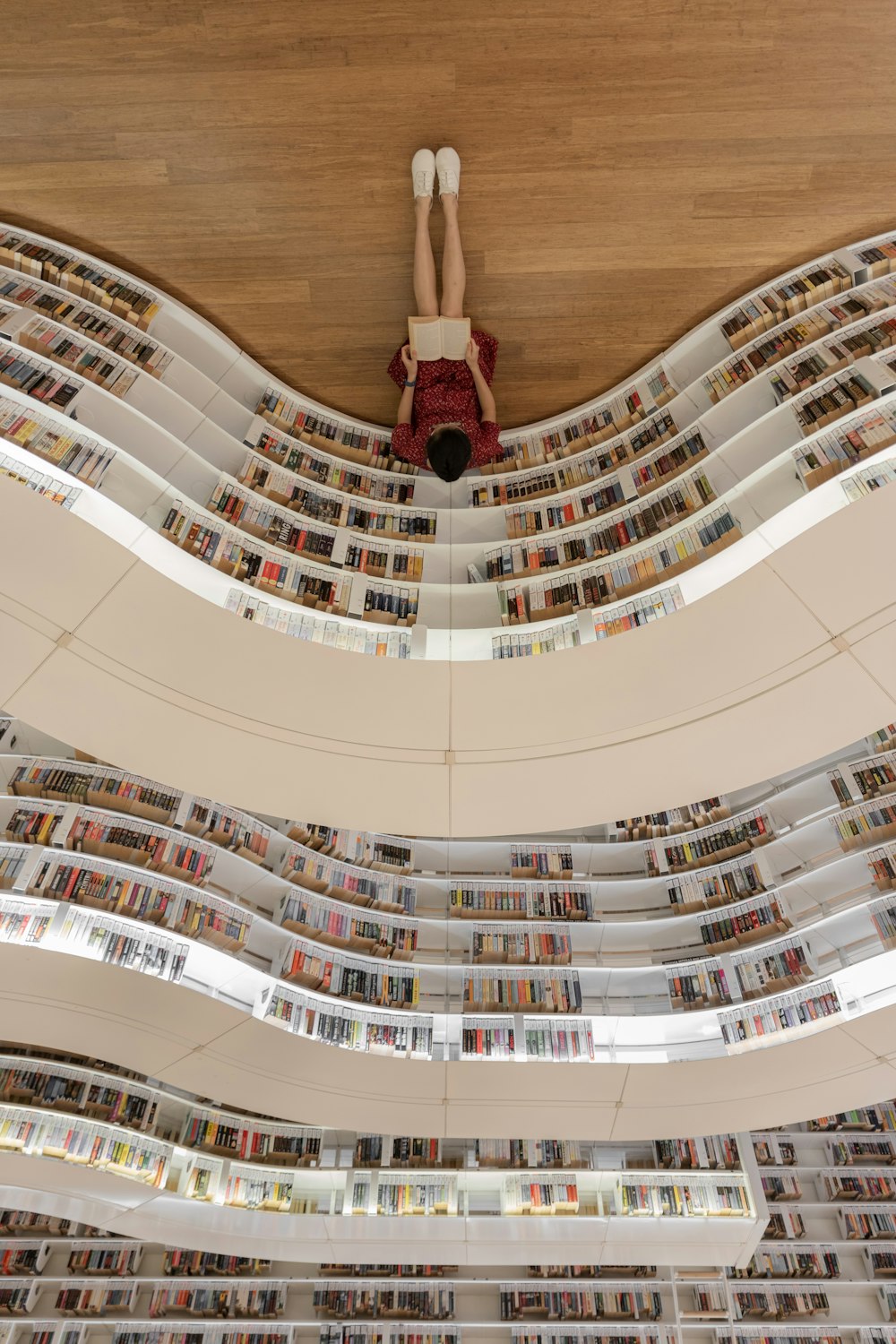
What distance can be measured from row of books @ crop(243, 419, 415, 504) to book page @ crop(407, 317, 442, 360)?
57cm

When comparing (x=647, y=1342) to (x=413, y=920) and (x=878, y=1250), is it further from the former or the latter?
(x=413, y=920)

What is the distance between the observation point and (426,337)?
3.65m

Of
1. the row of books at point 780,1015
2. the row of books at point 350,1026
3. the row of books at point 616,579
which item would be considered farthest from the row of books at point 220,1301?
the row of books at point 616,579

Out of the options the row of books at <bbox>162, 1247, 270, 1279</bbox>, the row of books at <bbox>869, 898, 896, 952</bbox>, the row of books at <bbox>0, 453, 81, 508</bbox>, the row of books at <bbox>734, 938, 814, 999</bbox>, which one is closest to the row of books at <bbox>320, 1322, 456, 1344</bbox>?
the row of books at <bbox>162, 1247, 270, 1279</bbox>

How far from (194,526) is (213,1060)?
2.42 meters

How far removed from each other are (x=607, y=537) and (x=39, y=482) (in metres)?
2.12

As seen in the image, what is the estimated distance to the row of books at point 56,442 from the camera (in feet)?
8.89

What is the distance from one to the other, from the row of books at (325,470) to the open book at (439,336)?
0.58 metres

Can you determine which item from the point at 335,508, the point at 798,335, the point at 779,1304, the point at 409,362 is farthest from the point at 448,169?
the point at 779,1304

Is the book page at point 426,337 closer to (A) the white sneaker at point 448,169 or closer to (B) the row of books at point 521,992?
(A) the white sneaker at point 448,169

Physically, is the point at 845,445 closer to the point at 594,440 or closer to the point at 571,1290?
the point at 594,440

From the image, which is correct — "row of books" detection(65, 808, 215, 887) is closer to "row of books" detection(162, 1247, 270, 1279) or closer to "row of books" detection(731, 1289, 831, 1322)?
"row of books" detection(162, 1247, 270, 1279)

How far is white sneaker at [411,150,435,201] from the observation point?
3.47 m

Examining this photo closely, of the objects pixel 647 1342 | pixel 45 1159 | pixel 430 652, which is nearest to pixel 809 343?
pixel 430 652
